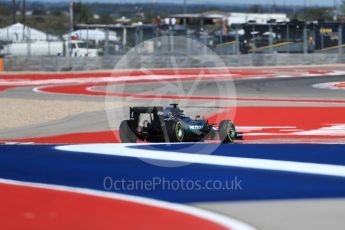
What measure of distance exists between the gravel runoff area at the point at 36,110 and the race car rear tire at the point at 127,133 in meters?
3.88

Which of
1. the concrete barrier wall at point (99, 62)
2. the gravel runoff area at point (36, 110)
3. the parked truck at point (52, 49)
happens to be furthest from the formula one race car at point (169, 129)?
the parked truck at point (52, 49)

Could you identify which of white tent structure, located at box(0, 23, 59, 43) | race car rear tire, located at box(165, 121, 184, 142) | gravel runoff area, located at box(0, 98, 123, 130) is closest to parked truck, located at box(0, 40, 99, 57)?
white tent structure, located at box(0, 23, 59, 43)

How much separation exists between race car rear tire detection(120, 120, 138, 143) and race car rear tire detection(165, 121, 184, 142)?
54cm

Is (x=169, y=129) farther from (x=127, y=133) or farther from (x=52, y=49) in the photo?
(x=52, y=49)

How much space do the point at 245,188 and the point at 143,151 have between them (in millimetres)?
2243

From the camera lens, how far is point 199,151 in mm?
8562

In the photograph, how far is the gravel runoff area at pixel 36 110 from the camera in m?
14.5

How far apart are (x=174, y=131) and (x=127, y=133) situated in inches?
27.9

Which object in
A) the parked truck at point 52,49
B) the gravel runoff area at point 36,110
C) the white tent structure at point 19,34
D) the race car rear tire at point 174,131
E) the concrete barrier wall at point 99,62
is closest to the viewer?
the race car rear tire at point 174,131

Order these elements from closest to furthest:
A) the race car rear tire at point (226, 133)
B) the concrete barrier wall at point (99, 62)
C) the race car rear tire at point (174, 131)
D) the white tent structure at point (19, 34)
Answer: the race car rear tire at point (174, 131) < the race car rear tire at point (226, 133) < the concrete barrier wall at point (99, 62) < the white tent structure at point (19, 34)

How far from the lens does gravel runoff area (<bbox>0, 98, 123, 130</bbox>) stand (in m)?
14.5

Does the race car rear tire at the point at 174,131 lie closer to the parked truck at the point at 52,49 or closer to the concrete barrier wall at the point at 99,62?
the concrete barrier wall at the point at 99,62

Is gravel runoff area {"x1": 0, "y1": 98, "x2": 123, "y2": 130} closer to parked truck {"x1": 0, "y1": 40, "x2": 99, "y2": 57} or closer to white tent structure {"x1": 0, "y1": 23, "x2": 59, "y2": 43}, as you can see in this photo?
parked truck {"x1": 0, "y1": 40, "x2": 99, "y2": 57}

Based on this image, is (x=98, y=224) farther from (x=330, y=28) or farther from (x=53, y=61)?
(x=330, y=28)
